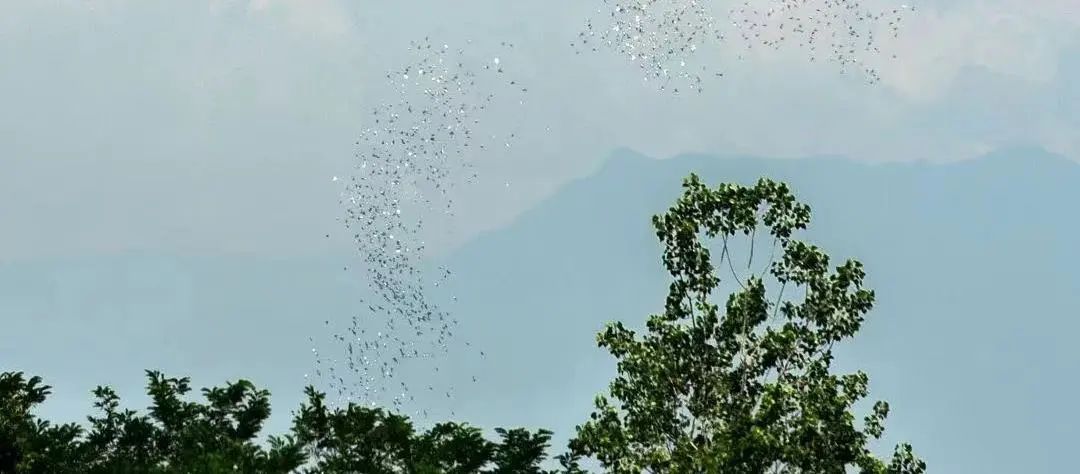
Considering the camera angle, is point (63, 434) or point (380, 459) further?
point (63, 434)

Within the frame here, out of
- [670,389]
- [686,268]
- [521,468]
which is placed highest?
[686,268]

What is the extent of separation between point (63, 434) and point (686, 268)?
50.0 ft

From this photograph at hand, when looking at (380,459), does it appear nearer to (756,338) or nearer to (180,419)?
(180,419)

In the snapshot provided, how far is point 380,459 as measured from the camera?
33438mm

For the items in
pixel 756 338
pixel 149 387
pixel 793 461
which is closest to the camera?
pixel 793 461

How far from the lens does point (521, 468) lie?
33000mm

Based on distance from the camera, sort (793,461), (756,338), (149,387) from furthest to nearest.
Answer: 1. (149,387)
2. (756,338)
3. (793,461)

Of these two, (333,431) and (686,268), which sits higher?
(686,268)

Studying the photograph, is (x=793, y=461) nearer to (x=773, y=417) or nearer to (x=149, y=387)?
(x=773, y=417)

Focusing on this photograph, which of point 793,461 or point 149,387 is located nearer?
point 793,461

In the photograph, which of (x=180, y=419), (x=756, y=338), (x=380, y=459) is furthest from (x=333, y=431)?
(x=756, y=338)

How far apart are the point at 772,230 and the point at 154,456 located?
51.0ft

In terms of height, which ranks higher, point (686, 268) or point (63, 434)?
point (686, 268)

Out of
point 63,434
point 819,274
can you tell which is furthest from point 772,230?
point 63,434
